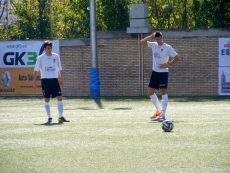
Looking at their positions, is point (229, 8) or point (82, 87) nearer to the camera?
point (82, 87)

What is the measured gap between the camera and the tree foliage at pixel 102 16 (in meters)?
32.6

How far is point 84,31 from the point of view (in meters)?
35.7

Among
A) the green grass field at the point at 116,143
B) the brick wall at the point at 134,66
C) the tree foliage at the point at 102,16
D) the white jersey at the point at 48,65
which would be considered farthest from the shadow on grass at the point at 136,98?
the white jersey at the point at 48,65

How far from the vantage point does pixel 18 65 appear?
2980cm

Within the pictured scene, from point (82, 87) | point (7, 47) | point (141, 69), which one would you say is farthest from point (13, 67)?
point (141, 69)

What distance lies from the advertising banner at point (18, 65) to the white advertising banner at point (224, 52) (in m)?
6.78

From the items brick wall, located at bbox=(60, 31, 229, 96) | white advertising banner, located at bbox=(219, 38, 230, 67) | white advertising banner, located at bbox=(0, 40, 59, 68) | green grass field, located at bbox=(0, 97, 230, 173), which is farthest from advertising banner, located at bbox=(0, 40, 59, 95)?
green grass field, located at bbox=(0, 97, 230, 173)

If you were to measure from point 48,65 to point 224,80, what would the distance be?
12440 millimetres

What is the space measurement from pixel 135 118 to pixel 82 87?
1241cm

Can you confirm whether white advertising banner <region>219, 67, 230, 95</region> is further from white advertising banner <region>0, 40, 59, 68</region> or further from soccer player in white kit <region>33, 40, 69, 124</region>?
soccer player in white kit <region>33, 40, 69, 124</region>

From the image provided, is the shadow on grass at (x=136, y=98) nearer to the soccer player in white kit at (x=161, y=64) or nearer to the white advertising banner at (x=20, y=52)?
the white advertising banner at (x=20, y=52)

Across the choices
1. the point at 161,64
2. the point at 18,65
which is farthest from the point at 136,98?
the point at 161,64

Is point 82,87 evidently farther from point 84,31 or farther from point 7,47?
point 84,31

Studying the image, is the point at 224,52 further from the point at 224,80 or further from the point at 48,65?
the point at 48,65
